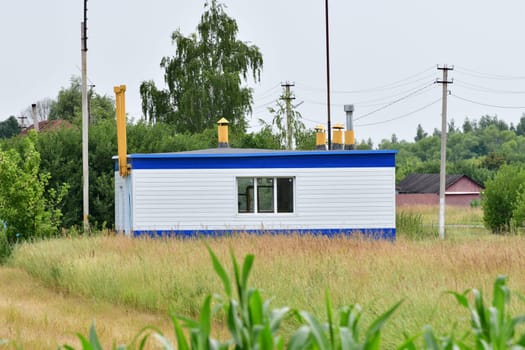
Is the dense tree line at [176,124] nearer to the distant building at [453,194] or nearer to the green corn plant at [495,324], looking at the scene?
the distant building at [453,194]

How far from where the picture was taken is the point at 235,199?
21047mm

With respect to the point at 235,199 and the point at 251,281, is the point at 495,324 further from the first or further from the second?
the point at 235,199

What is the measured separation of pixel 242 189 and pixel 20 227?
4.99 metres

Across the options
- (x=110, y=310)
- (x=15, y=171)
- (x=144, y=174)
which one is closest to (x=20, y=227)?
(x=15, y=171)

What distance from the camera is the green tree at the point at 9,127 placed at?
3388 inches

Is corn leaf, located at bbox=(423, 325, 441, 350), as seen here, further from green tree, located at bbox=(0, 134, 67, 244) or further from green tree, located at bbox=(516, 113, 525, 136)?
green tree, located at bbox=(516, 113, 525, 136)

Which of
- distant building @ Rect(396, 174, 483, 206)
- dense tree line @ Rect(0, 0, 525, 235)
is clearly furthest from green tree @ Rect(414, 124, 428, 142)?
distant building @ Rect(396, 174, 483, 206)

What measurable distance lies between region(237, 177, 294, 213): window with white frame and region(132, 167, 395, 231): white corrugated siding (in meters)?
0.17

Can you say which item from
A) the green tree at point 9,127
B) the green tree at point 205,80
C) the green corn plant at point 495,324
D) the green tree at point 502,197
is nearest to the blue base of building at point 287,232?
the green tree at point 502,197

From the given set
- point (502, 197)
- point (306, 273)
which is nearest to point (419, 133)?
point (502, 197)

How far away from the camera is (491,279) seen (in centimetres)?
1046

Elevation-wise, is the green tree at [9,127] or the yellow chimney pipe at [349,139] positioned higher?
the green tree at [9,127]

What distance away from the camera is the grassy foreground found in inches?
367

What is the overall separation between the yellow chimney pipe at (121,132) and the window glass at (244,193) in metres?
2.73
